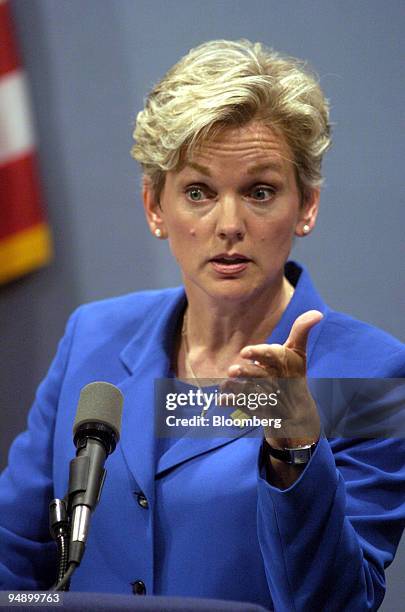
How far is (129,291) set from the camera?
2.80 metres

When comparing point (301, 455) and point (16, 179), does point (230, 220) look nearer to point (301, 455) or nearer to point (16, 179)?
point (301, 455)

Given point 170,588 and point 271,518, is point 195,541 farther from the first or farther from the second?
point 271,518

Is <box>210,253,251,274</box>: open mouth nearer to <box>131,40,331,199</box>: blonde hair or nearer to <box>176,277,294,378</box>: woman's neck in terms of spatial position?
<box>176,277,294,378</box>: woman's neck

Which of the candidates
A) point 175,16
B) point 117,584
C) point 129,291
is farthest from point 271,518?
point 175,16

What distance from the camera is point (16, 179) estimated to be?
9.06 ft

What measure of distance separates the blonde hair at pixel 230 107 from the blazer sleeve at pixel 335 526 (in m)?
0.61

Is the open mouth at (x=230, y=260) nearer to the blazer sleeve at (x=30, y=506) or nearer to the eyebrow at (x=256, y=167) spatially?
the eyebrow at (x=256, y=167)

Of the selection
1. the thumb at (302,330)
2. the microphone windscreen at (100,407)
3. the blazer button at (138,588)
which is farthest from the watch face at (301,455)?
the blazer button at (138,588)

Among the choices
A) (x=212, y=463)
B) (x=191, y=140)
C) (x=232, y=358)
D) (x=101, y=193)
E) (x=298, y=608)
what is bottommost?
(x=298, y=608)

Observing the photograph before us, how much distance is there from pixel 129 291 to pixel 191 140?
34.3 inches

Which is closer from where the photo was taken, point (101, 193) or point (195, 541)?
point (195, 541)

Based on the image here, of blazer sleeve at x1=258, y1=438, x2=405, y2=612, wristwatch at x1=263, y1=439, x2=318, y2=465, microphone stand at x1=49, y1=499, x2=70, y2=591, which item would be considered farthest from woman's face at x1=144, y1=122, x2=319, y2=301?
microphone stand at x1=49, y1=499, x2=70, y2=591

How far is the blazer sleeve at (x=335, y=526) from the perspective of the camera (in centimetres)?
154

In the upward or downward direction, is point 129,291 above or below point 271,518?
above
